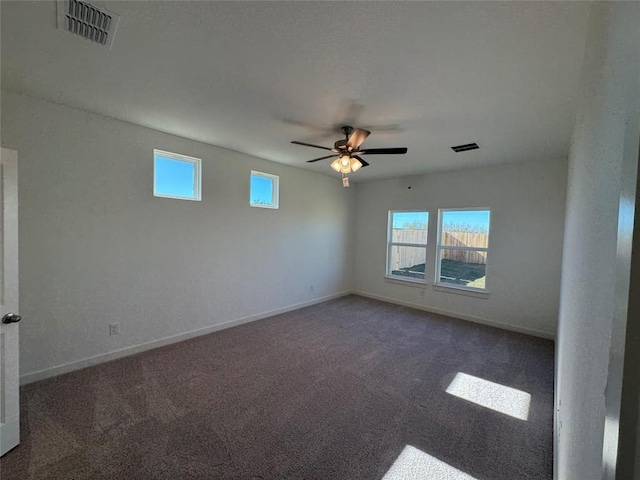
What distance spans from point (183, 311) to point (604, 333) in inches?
156

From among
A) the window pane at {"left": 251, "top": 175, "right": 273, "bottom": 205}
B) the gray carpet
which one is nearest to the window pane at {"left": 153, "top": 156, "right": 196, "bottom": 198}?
the window pane at {"left": 251, "top": 175, "right": 273, "bottom": 205}

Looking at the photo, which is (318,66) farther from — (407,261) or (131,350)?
(407,261)

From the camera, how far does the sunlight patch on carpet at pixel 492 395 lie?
2404 mm

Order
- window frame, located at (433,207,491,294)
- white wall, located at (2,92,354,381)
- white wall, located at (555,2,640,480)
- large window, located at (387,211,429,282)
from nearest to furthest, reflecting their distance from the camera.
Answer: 1. white wall, located at (555,2,640,480)
2. white wall, located at (2,92,354,381)
3. window frame, located at (433,207,491,294)
4. large window, located at (387,211,429,282)

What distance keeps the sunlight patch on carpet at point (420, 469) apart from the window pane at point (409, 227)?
4048mm

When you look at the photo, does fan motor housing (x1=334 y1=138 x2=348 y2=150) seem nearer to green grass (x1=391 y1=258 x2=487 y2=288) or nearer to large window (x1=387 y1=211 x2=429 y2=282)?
large window (x1=387 y1=211 x2=429 y2=282)

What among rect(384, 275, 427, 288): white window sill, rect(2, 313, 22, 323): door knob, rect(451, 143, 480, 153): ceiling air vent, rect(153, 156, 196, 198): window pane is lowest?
rect(384, 275, 427, 288): white window sill

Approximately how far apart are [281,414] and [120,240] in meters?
2.57

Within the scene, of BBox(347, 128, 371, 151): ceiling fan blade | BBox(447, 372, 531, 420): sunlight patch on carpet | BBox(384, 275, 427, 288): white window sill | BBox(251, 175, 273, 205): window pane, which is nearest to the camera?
BBox(447, 372, 531, 420): sunlight patch on carpet

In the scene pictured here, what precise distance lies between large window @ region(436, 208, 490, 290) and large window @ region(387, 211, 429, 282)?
0.33m

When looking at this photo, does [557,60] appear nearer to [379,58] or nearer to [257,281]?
[379,58]

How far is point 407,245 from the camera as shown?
5.72 meters

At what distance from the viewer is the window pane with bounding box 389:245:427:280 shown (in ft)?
18.1

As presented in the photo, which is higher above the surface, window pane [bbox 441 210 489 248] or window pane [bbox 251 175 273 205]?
window pane [bbox 251 175 273 205]
